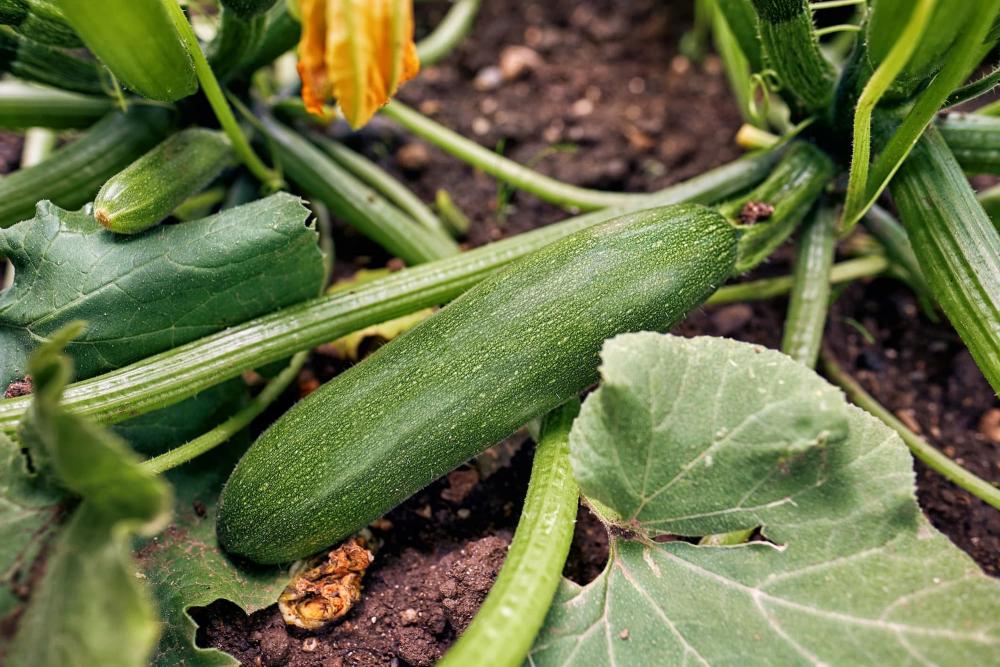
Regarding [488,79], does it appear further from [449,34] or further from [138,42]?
[138,42]

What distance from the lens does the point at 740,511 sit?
139cm

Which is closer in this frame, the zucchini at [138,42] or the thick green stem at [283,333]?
the zucchini at [138,42]

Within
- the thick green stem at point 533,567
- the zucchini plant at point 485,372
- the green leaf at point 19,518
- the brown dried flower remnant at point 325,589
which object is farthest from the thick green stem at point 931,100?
the green leaf at point 19,518

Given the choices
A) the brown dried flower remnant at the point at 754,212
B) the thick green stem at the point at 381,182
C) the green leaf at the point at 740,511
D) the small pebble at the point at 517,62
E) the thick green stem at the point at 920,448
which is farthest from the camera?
the small pebble at the point at 517,62

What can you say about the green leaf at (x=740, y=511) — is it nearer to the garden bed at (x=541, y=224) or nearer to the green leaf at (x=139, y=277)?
the garden bed at (x=541, y=224)

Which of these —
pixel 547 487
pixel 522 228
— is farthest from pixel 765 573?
pixel 522 228

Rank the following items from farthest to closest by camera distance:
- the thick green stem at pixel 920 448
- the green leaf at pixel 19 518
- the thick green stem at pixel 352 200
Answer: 1. the thick green stem at pixel 352 200
2. the thick green stem at pixel 920 448
3. the green leaf at pixel 19 518

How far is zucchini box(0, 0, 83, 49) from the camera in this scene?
162 cm

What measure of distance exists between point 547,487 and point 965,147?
46.1 inches

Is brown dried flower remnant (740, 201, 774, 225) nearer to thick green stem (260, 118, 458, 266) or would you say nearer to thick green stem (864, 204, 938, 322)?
thick green stem (864, 204, 938, 322)

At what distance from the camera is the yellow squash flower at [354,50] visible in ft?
3.96

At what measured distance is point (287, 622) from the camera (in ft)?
5.17

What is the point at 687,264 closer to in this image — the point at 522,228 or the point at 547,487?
the point at 547,487

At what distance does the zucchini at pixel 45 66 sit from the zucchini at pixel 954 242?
1764mm
